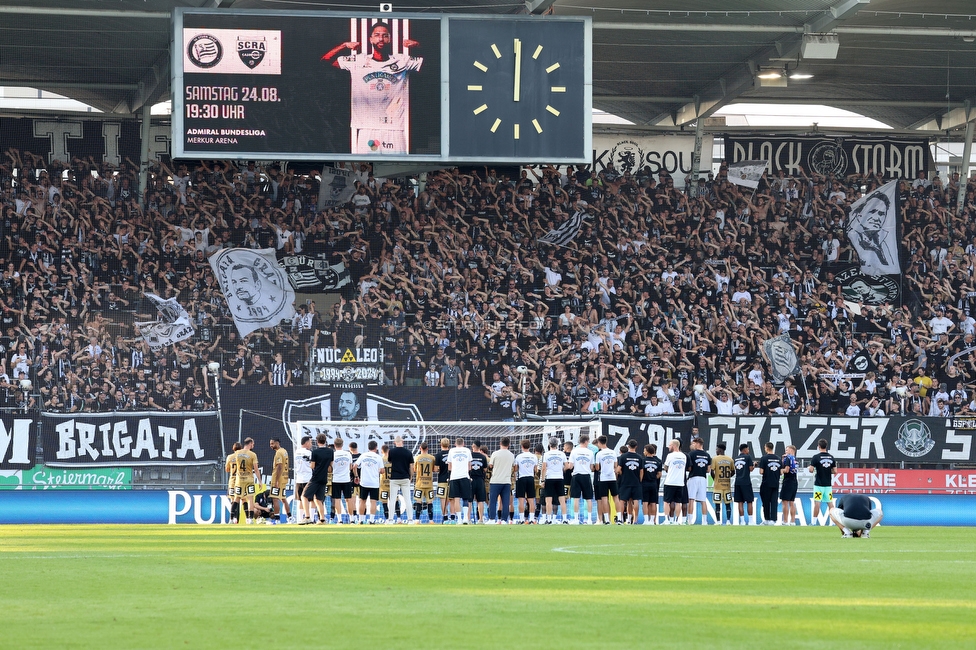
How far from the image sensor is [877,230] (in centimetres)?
3800

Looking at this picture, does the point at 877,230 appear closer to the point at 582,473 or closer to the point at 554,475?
the point at 582,473

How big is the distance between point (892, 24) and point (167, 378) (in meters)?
18.8

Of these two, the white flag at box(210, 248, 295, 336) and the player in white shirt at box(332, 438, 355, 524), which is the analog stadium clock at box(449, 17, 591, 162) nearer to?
the player in white shirt at box(332, 438, 355, 524)

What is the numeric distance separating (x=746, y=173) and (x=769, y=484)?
14.4 metres

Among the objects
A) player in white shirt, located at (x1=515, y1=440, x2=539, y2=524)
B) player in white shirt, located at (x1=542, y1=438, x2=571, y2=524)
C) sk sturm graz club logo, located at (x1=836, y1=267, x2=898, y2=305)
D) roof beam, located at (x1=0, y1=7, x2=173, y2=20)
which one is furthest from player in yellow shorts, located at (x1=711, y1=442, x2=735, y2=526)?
roof beam, located at (x1=0, y1=7, x2=173, y2=20)

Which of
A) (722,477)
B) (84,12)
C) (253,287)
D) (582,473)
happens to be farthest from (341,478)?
(84,12)

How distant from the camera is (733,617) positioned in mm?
9297

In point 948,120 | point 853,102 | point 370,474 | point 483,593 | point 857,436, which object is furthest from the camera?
point 948,120

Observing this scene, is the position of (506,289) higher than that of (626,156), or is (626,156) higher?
(626,156)

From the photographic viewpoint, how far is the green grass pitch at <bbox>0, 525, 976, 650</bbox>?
8312 mm

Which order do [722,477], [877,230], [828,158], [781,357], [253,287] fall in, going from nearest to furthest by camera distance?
[722,477] < [253,287] < [781,357] < [877,230] < [828,158]

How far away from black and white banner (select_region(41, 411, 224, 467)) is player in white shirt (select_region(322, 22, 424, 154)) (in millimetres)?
6765

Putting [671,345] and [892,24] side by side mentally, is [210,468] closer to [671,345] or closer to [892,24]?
[671,345]

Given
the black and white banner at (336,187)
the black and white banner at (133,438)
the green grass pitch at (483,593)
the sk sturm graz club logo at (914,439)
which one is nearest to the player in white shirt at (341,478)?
the black and white banner at (133,438)
